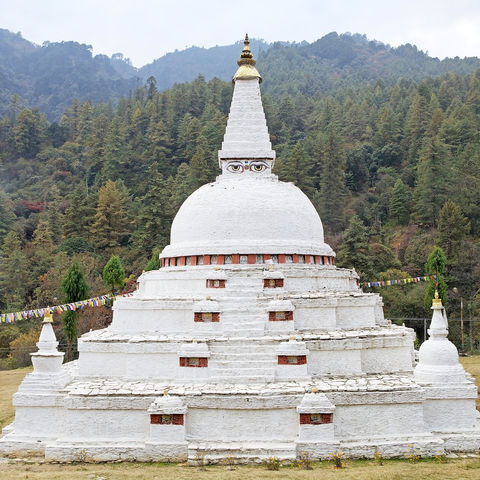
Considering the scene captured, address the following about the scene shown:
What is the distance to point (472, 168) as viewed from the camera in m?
41.7

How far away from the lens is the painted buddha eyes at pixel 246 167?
61.1ft

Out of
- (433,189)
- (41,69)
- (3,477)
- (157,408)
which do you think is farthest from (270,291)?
(41,69)

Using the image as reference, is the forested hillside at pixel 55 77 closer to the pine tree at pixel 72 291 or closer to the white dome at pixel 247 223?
the pine tree at pixel 72 291

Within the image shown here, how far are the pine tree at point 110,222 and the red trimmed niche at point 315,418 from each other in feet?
104

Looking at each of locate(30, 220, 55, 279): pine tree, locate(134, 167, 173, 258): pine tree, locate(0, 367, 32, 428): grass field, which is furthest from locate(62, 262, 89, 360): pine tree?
locate(134, 167, 173, 258): pine tree

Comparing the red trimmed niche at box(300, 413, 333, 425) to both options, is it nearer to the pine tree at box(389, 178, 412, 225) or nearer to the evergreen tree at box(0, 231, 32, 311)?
the evergreen tree at box(0, 231, 32, 311)

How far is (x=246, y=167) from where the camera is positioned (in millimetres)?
18609

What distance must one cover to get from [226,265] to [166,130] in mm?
44289

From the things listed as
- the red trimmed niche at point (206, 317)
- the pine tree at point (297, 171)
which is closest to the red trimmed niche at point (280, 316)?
the red trimmed niche at point (206, 317)

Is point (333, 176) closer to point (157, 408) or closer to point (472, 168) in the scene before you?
point (472, 168)

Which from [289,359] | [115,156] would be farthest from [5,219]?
[289,359]

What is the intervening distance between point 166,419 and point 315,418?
276 cm

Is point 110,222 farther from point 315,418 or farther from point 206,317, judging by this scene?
point 315,418

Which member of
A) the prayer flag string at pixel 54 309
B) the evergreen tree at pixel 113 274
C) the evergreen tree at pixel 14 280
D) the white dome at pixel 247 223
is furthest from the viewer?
the evergreen tree at pixel 14 280
